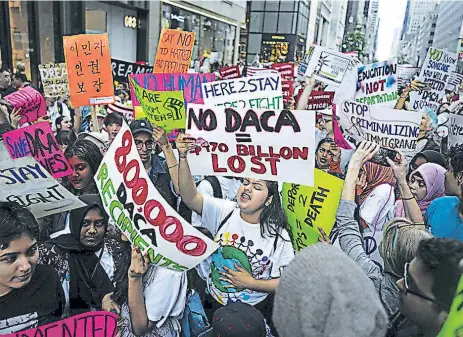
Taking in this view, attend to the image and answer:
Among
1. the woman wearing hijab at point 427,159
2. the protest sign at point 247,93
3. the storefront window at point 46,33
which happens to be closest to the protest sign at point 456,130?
the woman wearing hijab at point 427,159

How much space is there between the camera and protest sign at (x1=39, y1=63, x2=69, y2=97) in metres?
6.29

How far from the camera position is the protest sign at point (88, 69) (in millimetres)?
4672

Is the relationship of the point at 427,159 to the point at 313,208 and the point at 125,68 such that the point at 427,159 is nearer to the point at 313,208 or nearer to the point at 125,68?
the point at 313,208

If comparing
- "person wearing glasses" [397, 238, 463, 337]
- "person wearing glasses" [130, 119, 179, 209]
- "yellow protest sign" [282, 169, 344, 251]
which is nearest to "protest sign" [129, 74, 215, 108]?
"person wearing glasses" [130, 119, 179, 209]

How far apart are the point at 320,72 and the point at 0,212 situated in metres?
5.27

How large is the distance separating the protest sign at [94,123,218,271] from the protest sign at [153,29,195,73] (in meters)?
3.55

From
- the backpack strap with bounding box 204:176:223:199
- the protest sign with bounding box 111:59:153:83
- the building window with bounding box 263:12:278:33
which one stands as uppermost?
the building window with bounding box 263:12:278:33

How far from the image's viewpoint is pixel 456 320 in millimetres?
1077

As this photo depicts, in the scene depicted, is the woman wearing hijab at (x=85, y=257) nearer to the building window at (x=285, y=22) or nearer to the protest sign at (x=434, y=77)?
the protest sign at (x=434, y=77)

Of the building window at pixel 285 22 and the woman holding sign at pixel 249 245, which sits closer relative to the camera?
the woman holding sign at pixel 249 245

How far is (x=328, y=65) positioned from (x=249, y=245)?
450 cm

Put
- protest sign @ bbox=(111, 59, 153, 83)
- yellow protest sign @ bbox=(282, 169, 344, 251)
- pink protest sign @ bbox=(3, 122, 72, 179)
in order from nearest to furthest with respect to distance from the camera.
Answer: yellow protest sign @ bbox=(282, 169, 344, 251), pink protest sign @ bbox=(3, 122, 72, 179), protest sign @ bbox=(111, 59, 153, 83)

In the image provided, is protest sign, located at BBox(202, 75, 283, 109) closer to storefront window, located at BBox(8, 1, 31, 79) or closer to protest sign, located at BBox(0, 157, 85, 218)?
protest sign, located at BBox(0, 157, 85, 218)

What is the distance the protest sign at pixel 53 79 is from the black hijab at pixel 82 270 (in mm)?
4556
